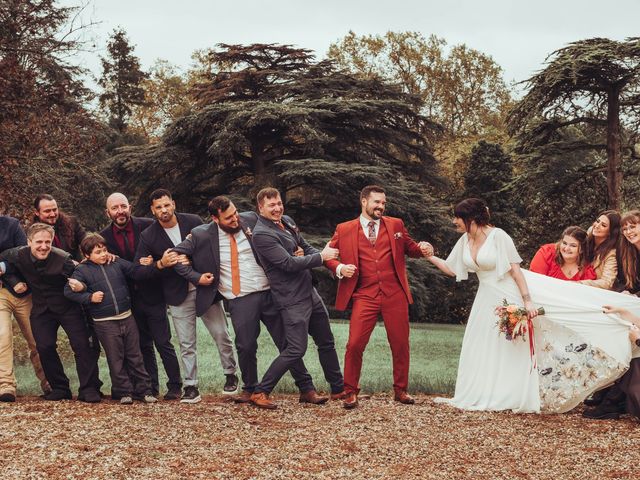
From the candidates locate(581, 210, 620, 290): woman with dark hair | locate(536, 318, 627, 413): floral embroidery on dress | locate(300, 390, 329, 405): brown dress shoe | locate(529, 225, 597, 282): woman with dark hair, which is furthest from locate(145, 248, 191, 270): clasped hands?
locate(581, 210, 620, 290): woman with dark hair

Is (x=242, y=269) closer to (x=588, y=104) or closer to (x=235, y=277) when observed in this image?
(x=235, y=277)

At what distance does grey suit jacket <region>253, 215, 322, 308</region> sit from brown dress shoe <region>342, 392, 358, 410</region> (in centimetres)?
104

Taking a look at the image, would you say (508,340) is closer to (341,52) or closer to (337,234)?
(337,234)

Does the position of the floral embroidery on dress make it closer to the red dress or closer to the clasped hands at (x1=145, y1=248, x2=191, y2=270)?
the red dress

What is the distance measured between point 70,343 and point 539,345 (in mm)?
4545

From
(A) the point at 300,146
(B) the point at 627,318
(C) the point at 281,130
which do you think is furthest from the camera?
(A) the point at 300,146

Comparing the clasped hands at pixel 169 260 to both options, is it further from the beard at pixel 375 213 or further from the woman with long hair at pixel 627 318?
the woman with long hair at pixel 627 318

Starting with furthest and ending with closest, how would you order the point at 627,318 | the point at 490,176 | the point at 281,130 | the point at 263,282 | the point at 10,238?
the point at 490,176, the point at 281,130, the point at 10,238, the point at 263,282, the point at 627,318

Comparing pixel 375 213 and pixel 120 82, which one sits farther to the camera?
pixel 120 82

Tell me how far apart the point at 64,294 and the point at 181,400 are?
1.55 meters

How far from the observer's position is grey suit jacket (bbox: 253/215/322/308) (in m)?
7.25

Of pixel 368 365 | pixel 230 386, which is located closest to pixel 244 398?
pixel 230 386

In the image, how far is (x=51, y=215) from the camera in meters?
7.75

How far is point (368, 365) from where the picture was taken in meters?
12.4
